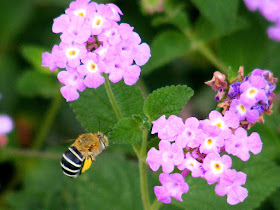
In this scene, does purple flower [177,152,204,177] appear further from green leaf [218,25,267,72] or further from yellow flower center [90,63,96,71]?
green leaf [218,25,267,72]

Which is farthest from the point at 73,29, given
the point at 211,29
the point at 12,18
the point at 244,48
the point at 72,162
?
the point at 12,18

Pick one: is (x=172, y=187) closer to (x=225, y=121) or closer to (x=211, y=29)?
(x=225, y=121)

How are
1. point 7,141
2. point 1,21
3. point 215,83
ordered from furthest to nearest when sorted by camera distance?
point 1,21 < point 7,141 < point 215,83

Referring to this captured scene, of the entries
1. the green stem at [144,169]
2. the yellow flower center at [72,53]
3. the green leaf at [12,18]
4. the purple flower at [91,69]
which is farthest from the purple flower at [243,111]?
the green leaf at [12,18]

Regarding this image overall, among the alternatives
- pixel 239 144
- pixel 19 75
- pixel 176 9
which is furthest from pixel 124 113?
pixel 19 75

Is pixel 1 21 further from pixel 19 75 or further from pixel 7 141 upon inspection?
pixel 7 141

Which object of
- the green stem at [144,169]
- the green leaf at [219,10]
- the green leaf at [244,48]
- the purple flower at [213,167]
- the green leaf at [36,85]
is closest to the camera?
the purple flower at [213,167]

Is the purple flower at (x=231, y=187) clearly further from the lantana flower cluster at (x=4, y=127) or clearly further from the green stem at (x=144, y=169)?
the lantana flower cluster at (x=4, y=127)
